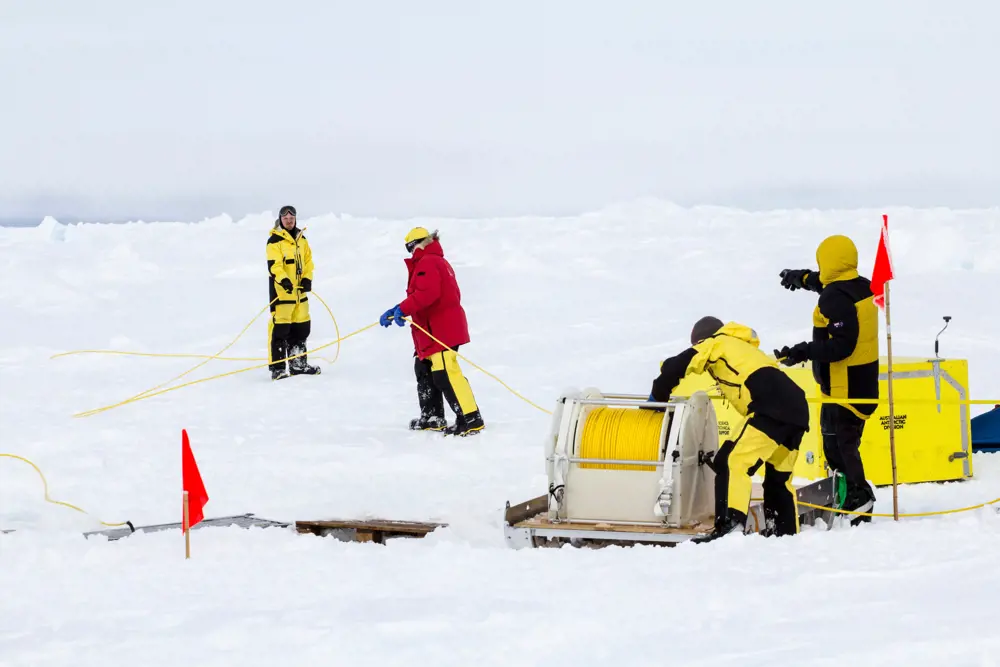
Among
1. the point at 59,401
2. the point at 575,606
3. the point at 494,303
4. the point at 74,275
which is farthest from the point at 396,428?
the point at 74,275

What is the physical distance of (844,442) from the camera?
248 inches

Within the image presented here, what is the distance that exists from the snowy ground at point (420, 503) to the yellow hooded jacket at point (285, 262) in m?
0.98

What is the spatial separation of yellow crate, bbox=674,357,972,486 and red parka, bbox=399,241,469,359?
2.15 metres

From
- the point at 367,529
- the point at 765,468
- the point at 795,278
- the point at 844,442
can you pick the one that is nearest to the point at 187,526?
the point at 367,529

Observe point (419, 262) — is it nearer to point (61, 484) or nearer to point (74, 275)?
point (61, 484)

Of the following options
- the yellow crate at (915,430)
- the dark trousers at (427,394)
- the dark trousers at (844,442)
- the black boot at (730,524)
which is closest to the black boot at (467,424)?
the dark trousers at (427,394)

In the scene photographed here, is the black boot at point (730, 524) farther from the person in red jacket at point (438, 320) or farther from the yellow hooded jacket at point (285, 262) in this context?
the yellow hooded jacket at point (285, 262)

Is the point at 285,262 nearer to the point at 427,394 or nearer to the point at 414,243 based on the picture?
the point at 414,243

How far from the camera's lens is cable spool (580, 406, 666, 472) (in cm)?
544

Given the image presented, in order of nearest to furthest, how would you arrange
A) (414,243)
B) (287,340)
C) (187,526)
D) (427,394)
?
(187,526), (414,243), (427,394), (287,340)

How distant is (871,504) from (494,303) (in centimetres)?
1227

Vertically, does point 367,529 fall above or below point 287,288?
below

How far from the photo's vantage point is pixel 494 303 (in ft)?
59.7

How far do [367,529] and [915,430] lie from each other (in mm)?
3770
